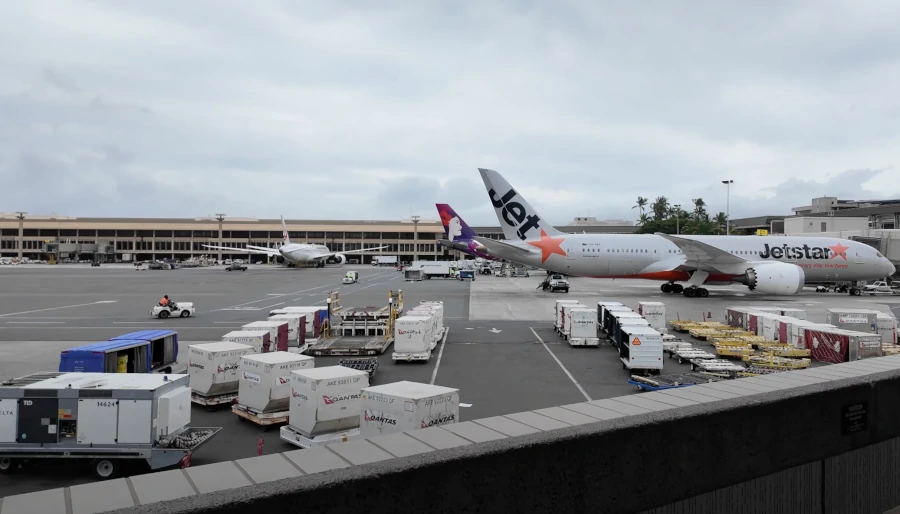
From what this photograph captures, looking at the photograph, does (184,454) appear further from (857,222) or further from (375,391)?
(857,222)

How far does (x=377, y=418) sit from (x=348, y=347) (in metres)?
12.5

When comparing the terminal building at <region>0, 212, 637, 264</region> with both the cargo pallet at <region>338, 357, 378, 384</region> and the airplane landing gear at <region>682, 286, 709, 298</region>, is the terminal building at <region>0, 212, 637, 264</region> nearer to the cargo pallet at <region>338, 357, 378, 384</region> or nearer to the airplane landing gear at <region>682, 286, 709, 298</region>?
the airplane landing gear at <region>682, 286, 709, 298</region>

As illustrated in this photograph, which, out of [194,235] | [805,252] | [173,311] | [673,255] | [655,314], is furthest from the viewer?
[194,235]

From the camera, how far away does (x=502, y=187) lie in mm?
50375

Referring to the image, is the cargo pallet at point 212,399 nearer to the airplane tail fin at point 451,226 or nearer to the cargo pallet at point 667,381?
the cargo pallet at point 667,381

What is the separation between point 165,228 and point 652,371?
569 feet

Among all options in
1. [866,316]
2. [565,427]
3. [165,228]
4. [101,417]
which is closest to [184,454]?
[101,417]

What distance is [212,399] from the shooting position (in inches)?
628

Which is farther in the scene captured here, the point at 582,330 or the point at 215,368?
the point at 582,330

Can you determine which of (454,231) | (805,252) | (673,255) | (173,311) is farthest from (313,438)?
(805,252)

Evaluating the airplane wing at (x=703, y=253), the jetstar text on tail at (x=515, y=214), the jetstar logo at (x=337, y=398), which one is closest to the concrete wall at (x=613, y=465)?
the jetstar logo at (x=337, y=398)

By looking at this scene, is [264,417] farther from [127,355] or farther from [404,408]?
[127,355]

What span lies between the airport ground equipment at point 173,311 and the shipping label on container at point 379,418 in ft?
92.3

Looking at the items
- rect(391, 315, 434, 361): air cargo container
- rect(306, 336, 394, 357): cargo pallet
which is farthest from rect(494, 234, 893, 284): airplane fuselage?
rect(391, 315, 434, 361): air cargo container
